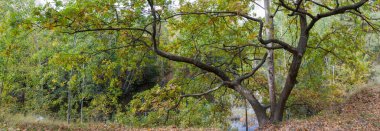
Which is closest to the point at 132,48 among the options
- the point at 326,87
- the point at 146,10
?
the point at 146,10

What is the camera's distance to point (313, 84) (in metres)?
11.7

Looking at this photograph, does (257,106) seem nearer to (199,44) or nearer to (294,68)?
(294,68)

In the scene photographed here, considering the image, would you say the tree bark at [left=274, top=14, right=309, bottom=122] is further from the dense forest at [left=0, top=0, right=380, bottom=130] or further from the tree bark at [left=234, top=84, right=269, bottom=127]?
the tree bark at [left=234, top=84, right=269, bottom=127]

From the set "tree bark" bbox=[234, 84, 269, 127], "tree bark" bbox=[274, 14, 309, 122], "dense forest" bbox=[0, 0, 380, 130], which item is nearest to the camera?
"dense forest" bbox=[0, 0, 380, 130]

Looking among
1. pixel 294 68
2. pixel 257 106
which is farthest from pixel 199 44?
pixel 294 68

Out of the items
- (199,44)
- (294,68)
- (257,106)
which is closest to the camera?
(294,68)

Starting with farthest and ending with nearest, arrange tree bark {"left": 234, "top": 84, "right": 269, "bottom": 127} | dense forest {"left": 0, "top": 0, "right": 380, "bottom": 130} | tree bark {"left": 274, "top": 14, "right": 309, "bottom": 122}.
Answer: tree bark {"left": 234, "top": 84, "right": 269, "bottom": 127} → tree bark {"left": 274, "top": 14, "right": 309, "bottom": 122} → dense forest {"left": 0, "top": 0, "right": 380, "bottom": 130}

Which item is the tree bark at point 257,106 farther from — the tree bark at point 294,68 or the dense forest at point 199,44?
the tree bark at point 294,68

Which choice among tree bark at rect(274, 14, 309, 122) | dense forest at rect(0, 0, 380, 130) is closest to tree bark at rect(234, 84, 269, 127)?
dense forest at rect(0, 0, 380, 130)

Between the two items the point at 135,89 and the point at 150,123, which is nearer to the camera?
the point at 150,123

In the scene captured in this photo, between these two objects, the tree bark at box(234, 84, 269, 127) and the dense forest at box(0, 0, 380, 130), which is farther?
the tree bark at box(234, 84, 269, 127)

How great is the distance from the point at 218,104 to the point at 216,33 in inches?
128

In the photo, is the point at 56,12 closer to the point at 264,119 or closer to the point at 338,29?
the point at 264,119

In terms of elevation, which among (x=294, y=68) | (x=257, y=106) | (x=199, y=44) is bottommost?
(x=257, y=106)
